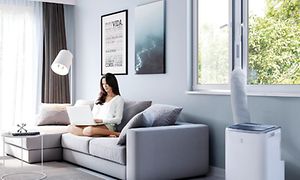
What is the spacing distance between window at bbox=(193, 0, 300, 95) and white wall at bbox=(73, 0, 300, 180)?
0.15 metres

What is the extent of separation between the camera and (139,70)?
221 inches

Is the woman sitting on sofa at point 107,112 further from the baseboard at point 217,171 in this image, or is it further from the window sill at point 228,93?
the baseboard at point 217,171

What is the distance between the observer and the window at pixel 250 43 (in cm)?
389

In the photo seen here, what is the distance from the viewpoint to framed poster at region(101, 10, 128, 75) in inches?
235

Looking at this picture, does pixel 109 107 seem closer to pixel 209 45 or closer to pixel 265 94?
pixel 209 45

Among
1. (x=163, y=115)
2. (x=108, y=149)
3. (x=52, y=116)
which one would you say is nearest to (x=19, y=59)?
(x=52, y=116)

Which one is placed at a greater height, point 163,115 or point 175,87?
point 175,87

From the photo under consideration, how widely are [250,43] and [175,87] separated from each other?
1.13m

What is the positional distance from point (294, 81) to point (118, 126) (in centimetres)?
214

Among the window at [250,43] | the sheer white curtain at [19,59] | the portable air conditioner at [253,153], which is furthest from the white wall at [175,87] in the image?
the sheer white curtain at [19,59]

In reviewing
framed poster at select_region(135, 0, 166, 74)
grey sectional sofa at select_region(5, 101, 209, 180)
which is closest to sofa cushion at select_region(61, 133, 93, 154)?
grey sectional sofa at select_region(5, 101, 209, 180)

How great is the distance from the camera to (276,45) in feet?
13.1

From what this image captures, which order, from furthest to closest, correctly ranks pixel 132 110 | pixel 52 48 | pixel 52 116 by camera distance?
pixel 52 48 < pixel 52 116 < pixel 132 110

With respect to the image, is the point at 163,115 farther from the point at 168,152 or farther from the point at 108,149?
the point at 108,149
